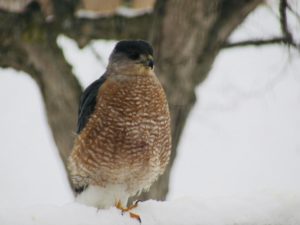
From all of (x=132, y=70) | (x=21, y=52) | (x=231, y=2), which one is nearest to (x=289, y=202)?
(x=132, y=70)

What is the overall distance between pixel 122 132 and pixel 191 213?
1.25m

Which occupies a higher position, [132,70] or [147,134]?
[132,70]

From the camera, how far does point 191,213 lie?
4.27 metres

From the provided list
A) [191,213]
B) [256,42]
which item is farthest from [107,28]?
[191,213]

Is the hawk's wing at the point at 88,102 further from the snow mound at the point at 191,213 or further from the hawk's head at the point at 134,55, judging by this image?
the snow mound at the point at 191,213

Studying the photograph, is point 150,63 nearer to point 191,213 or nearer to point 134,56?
point 134,56

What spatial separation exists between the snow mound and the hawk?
813 mm

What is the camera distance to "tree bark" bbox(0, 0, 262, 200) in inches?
319

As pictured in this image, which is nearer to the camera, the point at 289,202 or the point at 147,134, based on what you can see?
the point at 289,202

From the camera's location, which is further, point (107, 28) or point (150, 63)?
point (107, 28)

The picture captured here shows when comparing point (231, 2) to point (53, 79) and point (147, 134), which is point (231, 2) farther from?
point (147, 134)

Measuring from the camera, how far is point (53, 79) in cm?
857

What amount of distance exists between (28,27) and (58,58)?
1.91 feet

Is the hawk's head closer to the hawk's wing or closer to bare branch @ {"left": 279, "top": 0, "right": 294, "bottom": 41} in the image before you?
the hawk's wing
